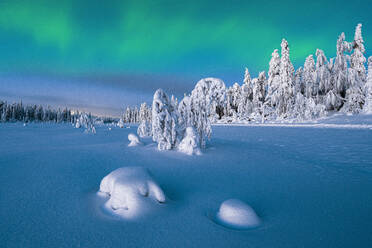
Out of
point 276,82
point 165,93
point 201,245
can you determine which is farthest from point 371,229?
point 276,82

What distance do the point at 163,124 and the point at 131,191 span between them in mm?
6090

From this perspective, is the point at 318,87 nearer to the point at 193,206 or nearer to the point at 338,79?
the point at 338,79

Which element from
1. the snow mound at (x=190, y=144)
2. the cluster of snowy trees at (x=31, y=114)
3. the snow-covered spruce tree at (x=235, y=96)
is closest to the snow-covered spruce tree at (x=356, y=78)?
the snow-covered spruce tree at (x=235, y=96)

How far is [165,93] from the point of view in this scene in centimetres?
935

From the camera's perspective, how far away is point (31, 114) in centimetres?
9088

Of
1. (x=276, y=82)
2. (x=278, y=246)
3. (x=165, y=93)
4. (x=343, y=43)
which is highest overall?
(x=343, y=43)

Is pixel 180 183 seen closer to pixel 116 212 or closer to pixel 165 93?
pixel 116 212

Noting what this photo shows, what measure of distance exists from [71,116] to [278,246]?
429 ft

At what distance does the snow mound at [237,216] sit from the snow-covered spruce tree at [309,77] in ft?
129

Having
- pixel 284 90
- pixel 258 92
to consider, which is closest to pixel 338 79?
pixel 284 90

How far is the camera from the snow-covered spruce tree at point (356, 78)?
93.8 feet

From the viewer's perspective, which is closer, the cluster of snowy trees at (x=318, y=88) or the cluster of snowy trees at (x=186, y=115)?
the cluster of snowy trees at (x=186, y=115)

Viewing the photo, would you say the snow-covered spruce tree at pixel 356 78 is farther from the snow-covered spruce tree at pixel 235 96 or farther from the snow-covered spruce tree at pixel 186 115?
the snow-covered spruce tree at pixel 186 115

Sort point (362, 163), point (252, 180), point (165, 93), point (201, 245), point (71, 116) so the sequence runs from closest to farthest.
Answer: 1. point (201, 245)
2. point (252, 180)
3. point (362, 163)
4. point (165, 93)
5. point (71, 116)
